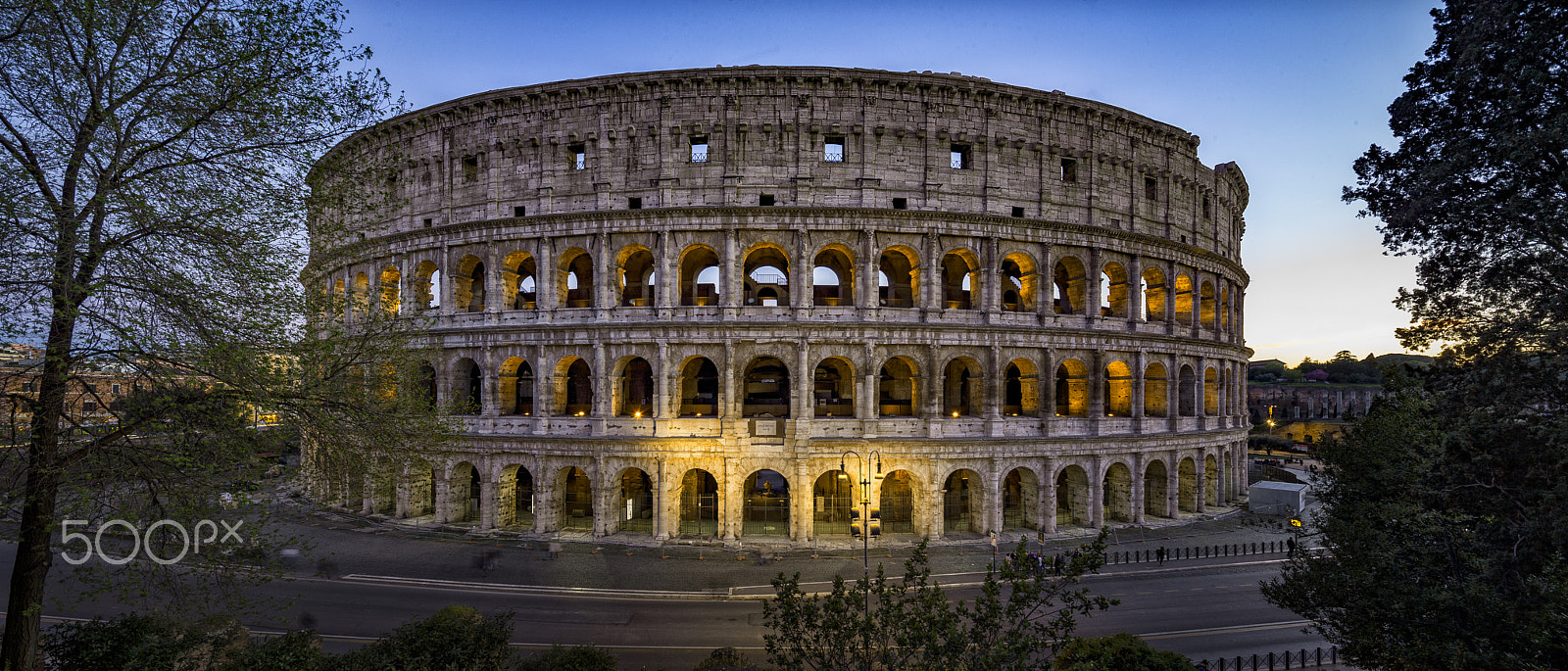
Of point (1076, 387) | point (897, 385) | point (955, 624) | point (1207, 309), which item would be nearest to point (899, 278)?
point (897, 385)

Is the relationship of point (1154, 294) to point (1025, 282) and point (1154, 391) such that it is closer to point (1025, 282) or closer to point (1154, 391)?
point (1154, 391)

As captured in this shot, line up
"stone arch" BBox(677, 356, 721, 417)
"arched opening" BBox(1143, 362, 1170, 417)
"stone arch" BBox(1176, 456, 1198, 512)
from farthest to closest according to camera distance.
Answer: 1. "stone arch" BBox(1176, 456, 1198, 512)
2. "arched opening" BBox(1143, 362, 1170, 417)
3. "stone arch" BBox(677, 356, 721, 417)

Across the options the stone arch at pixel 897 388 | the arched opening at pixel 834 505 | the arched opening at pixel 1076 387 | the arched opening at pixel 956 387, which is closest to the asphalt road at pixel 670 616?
the arched opening at pixel 834 505

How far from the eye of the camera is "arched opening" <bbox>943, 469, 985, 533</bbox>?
25.4 meters

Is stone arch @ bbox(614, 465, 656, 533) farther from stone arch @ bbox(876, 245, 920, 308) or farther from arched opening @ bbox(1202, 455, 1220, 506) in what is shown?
arched opening @ bbox(1202, 455, 1220, 506)

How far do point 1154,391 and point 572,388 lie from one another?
30.3m

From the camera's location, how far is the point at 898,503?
27531 millimetres

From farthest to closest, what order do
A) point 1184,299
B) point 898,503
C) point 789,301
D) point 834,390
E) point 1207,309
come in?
point 1207,309
point 834,390
point 1184,299
point 898,503
point 789,301

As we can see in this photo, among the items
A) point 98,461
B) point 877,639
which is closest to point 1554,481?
point 877,639

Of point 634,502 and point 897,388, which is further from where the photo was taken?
point 897,388

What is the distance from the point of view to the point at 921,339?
81.4ft

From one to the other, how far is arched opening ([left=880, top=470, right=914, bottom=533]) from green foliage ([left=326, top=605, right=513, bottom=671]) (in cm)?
1829

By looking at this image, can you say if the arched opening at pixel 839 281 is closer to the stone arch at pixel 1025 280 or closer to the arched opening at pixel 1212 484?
the stone arch at pixel 1025 280

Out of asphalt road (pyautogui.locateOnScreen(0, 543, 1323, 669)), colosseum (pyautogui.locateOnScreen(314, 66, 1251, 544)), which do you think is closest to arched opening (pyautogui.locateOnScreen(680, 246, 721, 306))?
colosseum (pyautogui.locateOnScreen(314, 66, 1251, 544))
